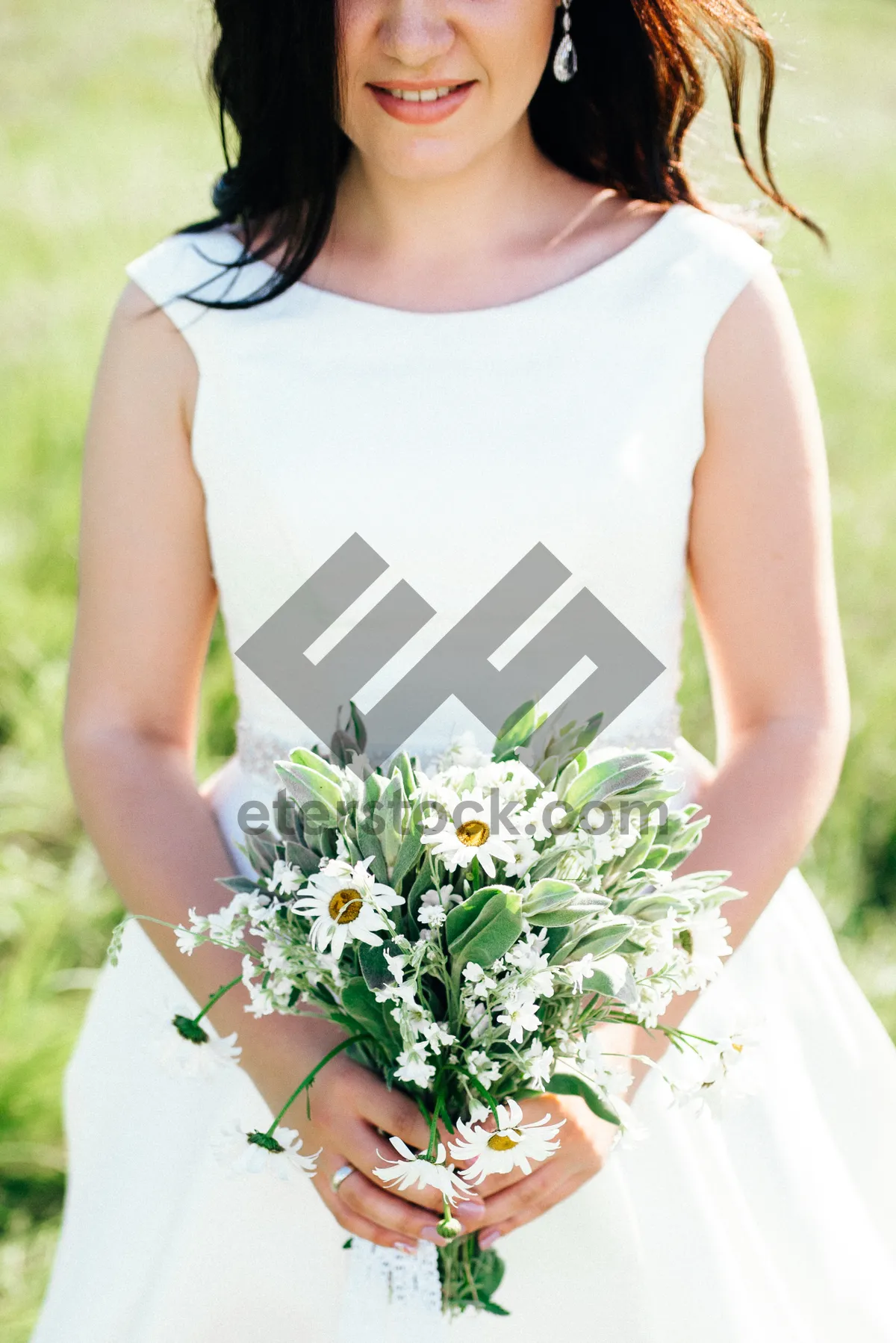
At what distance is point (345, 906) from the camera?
117cm

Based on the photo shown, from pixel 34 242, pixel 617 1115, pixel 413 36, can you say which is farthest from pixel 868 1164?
pixel 34 242

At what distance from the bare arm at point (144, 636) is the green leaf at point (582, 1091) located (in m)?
0.47

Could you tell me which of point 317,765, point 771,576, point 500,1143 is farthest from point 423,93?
point 500,1143

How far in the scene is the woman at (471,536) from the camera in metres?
1.67

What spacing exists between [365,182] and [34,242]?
479cm

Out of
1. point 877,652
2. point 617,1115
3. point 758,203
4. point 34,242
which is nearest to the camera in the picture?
point 617,1115

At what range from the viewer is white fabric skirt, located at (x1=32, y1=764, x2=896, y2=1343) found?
1.66m

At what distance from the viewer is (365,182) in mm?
1900

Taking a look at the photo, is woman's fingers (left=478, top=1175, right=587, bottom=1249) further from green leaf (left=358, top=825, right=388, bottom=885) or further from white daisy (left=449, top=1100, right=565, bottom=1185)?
green leaf (left=358, top=825, right=388, bottom=885)

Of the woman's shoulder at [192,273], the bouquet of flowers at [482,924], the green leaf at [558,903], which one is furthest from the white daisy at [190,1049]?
the woman's shoulder at [192,273]

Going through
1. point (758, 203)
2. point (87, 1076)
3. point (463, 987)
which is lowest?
point (463, 987)

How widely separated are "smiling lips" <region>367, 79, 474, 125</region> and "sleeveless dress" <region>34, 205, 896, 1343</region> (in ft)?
0.85

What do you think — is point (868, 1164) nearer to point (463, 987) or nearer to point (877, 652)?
point (463, 987)

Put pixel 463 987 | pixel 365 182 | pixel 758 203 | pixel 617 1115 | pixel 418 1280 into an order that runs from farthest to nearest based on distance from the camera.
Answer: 1. pixel 758 203
2. pixel 365 182
3. pixel 418 1280
4. pixel 617 1115
5. pixel 463 987
